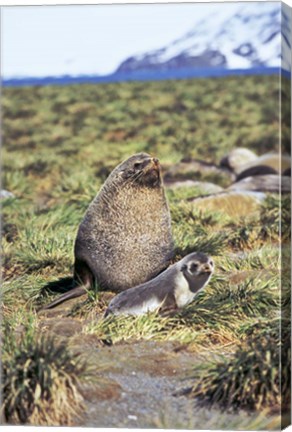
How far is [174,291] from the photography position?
993 cm

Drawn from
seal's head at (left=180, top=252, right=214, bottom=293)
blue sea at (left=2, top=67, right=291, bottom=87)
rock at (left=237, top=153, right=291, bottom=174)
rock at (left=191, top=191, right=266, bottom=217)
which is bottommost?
seal's head at (left=180, top=252, right=214, bottom=293)

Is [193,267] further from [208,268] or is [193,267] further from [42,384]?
[42,384]

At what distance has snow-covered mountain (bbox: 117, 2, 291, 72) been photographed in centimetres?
967

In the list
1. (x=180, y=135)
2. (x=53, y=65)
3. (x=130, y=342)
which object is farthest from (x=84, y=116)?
(x=130, y=342)

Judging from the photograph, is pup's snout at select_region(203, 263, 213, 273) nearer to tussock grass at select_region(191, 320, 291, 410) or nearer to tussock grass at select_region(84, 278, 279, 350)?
tussock grass at select_region(84, 278, 279, 350)

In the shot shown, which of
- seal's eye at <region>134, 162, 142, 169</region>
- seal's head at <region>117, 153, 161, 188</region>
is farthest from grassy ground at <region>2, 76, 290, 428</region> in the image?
seal's eye at <region>134, 162, 142, 169</region>

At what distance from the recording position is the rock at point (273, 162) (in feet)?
31.5

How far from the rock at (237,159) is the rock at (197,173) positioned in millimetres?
89

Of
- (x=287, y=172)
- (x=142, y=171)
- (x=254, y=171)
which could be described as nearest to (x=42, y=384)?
(x=142, y=171)

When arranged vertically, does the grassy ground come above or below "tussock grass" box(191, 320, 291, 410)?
above

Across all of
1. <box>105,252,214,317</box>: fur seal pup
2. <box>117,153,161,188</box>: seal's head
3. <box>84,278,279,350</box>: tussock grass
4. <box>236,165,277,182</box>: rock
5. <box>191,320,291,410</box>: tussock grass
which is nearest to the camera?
<box>191,320,291,410</box>: tussock grass

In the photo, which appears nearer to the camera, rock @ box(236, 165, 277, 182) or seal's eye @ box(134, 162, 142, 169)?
seal's eye @ box(134, 162, 142, 169)

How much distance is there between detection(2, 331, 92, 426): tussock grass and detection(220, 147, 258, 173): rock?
4.06 m

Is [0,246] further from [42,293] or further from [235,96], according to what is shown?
[235,96]
